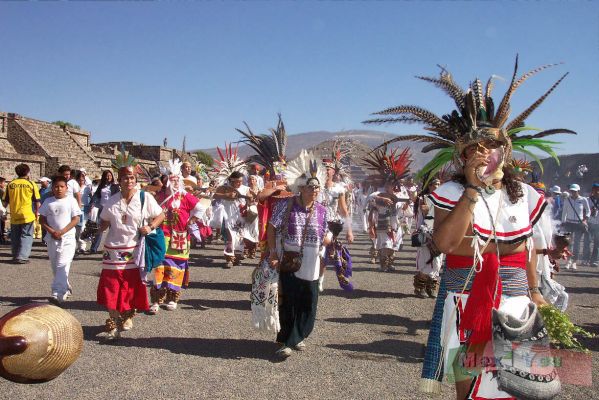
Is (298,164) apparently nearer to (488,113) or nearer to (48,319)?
(488,113)

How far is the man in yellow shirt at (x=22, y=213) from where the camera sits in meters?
11.1

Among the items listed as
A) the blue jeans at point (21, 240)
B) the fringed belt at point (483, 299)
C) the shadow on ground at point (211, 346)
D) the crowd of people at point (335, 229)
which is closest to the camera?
the fringed belt at point (483, 299)

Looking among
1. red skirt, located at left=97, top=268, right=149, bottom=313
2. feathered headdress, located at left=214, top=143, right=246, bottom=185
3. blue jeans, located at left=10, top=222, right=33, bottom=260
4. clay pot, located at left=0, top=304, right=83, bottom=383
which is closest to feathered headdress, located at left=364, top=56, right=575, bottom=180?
clay pot, located at left=0, top=304, right=83, bottom=383

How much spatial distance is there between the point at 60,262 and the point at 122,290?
2052 millimetres

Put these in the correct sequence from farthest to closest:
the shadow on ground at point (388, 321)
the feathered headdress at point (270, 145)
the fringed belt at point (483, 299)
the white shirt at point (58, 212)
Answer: the feathered headdress at point (270, 145), the white shirt at point (58, 212), the shadow on ground at point (388, 321), the fringed belt at point (483, 299)

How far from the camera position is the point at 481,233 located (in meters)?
2.68

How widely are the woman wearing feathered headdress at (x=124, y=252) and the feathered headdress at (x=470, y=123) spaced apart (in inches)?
143

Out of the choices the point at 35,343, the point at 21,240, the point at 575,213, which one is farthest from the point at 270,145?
the point at 575,213

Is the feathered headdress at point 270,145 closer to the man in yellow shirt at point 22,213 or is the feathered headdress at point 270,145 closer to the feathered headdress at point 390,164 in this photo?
the feathered headdress at point 390,164

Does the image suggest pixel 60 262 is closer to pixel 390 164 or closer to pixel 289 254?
pixel 289 254

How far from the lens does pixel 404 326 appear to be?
682 cm

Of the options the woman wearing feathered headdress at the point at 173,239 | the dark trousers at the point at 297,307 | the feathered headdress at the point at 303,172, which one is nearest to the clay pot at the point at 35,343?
the dark trousers at the point at 297,307

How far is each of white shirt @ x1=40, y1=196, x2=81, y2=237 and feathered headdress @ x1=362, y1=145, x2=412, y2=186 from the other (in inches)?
253

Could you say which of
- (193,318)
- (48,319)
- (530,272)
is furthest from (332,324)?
(48,319)
